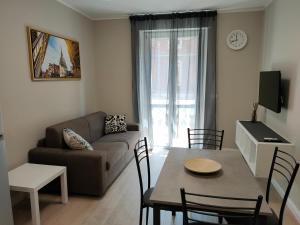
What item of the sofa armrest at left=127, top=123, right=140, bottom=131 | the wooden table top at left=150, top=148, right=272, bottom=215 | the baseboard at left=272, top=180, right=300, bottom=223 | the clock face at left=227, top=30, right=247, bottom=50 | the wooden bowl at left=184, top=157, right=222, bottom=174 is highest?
the clock face at left=227, top=30, right=247, bottom=50

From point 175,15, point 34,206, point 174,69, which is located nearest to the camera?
point 34,206

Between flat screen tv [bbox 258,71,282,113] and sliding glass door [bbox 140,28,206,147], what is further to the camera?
sliding glass door [bbox 140,28,206,147]

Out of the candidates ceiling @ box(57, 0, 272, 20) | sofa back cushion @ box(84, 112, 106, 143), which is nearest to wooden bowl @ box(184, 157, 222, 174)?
sofa back cushion @ box(84, 112, 106, 143)

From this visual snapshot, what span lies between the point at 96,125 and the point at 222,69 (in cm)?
255

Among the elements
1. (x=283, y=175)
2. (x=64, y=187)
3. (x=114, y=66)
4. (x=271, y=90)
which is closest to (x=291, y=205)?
(x=283, y=175)

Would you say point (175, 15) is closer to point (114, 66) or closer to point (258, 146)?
point (114, 66)

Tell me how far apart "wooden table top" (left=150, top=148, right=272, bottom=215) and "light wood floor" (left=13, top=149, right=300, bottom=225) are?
0.85 m

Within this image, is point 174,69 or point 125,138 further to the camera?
point 174,69

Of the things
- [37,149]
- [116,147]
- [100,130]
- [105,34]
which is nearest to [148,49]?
[105,34]

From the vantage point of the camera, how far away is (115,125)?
4340 millimetres

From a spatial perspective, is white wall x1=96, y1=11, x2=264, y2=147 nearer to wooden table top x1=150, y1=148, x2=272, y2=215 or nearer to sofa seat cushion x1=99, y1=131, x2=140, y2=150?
sofa seat cushion x1=99, y1=131, x2=140, y2=150

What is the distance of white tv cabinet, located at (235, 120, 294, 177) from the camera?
2.60 m

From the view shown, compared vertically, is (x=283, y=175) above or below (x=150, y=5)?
below

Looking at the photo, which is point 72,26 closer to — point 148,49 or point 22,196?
point 148,49
